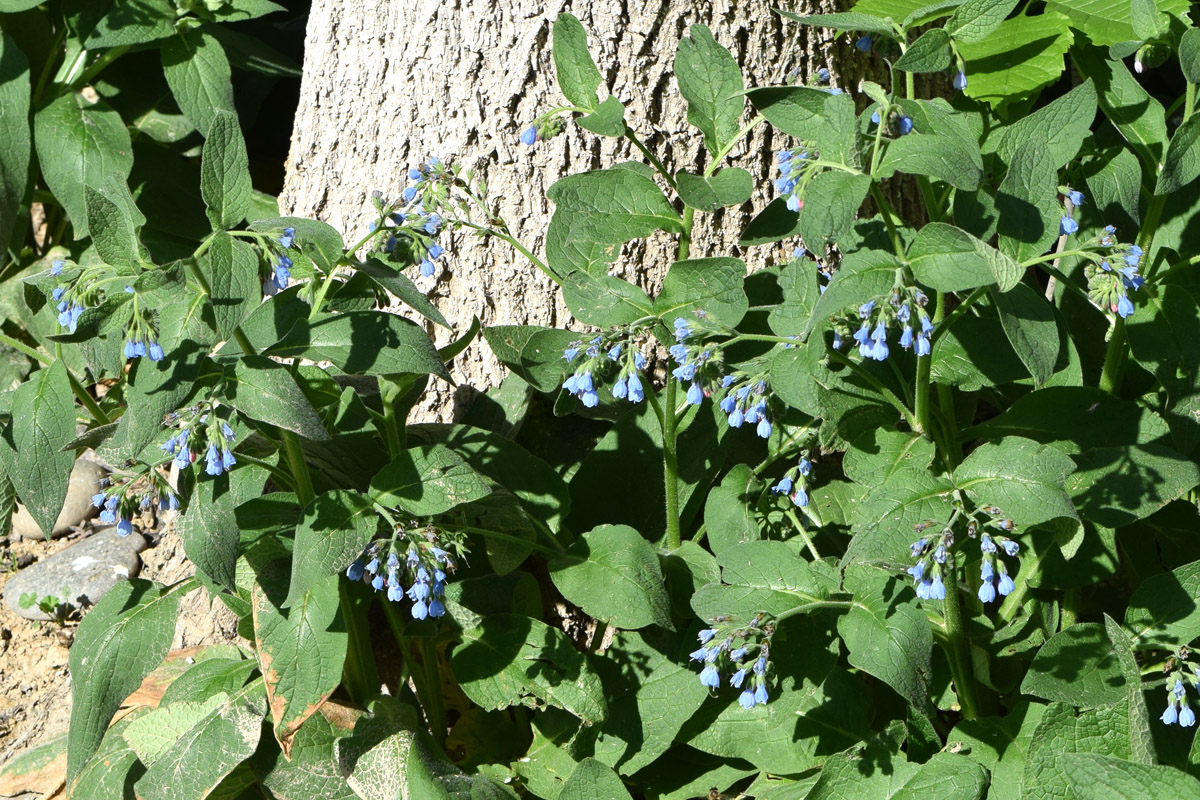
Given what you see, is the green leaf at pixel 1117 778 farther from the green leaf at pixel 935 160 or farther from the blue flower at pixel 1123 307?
the green leaf at pixel 935 160

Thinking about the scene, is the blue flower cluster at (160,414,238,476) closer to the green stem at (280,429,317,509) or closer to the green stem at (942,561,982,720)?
the green stem at (280,429,317,509)

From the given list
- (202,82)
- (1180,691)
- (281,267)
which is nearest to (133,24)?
(202,82)

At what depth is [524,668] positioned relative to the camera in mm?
2291

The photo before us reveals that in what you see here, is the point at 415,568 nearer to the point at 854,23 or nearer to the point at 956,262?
the point at 956,262

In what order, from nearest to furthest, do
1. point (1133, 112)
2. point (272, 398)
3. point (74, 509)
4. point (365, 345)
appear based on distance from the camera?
point (272, 398)
point (365, 345)
point (1133, 112)
point (74, 509)

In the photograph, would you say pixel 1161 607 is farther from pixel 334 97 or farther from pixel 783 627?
pixel 334 97

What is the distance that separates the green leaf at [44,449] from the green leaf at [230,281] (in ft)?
1.37

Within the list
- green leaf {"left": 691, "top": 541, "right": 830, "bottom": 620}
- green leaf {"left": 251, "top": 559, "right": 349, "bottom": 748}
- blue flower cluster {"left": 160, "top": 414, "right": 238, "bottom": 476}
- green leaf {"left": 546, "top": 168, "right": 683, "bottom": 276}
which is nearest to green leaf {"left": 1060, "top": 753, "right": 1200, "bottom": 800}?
green leaf {"left": 691, "top": 541, "right": 830, "bottom": 620}

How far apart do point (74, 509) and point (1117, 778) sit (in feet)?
10.6

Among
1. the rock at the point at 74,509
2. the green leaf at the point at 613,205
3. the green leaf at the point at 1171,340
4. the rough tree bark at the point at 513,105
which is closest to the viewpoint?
the green leaf at the point at 1171,340

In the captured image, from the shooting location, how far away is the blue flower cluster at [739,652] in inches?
74.8

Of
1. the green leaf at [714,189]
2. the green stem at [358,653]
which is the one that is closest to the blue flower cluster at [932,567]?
the green leaf at [714,189]

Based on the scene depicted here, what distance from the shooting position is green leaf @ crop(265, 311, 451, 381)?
6.40 feet

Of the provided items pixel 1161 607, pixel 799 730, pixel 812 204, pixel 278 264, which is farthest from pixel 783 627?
pixel 278 264
